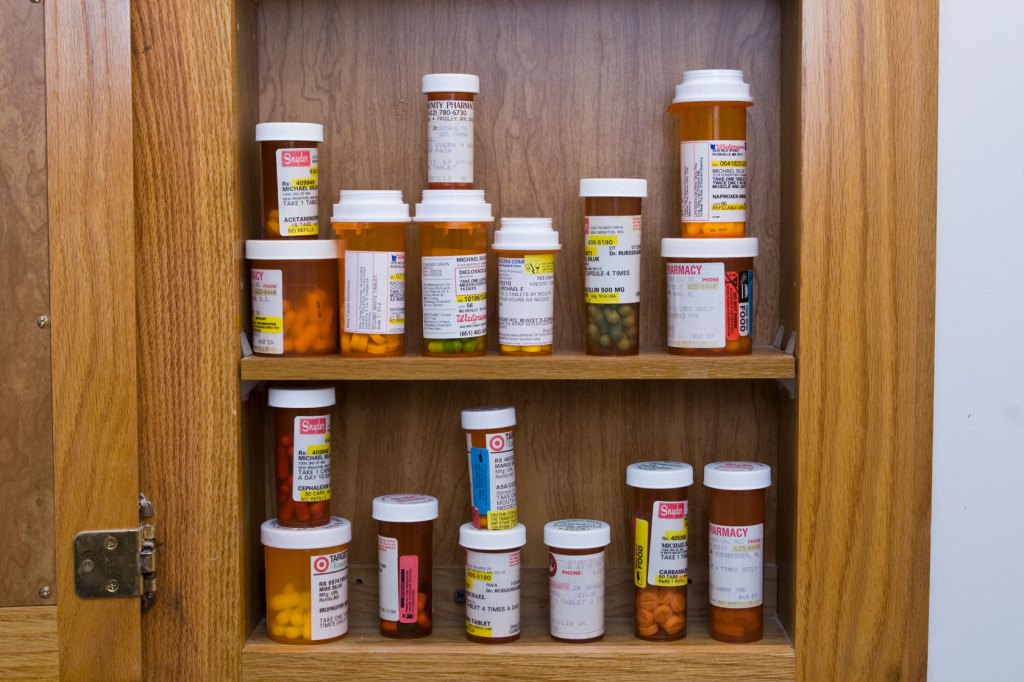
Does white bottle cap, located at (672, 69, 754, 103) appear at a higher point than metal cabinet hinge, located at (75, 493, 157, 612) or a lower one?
higher

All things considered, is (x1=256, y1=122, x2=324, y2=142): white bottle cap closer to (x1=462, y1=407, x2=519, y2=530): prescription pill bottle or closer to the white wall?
(x1=462, y1=407, x2=519, y2=530): prescription pill bottle

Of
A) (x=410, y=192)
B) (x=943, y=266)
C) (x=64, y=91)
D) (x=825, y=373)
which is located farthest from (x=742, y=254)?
(x=64, y=91)

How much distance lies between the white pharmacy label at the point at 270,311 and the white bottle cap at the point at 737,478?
0.46 meters

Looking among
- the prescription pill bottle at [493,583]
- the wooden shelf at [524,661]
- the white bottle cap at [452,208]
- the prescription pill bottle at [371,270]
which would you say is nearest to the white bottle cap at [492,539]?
the prescription pill bottle at [493,583]

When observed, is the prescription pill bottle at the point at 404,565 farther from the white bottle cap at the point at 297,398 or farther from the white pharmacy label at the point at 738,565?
Result: the white pharmacy label at the point at 738,565

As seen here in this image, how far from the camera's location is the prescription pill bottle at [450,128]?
3.78 ft

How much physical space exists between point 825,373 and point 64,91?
2.60 ft

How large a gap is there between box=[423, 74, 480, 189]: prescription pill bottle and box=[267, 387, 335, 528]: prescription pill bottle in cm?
26

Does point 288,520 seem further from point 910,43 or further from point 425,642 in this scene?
point 910,43

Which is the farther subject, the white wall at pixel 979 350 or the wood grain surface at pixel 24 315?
the white wall at pixel 979 350

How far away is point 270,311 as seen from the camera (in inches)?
45.3

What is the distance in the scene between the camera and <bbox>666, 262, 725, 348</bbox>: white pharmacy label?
1.13 meters

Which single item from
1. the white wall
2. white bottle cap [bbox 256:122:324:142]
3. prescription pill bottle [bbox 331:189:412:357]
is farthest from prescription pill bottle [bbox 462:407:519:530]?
the white wall

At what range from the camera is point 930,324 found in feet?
3.62
